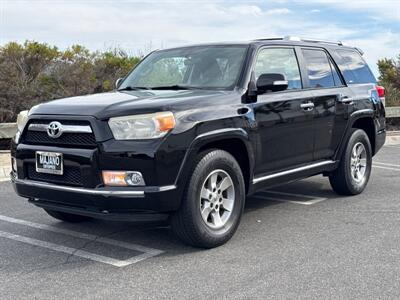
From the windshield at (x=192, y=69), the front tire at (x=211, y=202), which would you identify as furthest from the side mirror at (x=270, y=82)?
the front tire at (x=211, y=202)

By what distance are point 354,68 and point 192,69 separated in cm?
258

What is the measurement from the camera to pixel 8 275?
14.2ft

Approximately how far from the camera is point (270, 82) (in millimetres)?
5320

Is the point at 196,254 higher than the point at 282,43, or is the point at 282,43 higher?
the point at 282,43

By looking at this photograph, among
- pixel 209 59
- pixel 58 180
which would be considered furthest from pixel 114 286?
pixel 209 59

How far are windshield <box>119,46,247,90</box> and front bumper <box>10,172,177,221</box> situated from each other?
1482 millimetres

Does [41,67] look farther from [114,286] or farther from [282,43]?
[114,286]

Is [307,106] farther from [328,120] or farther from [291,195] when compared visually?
[291,195]

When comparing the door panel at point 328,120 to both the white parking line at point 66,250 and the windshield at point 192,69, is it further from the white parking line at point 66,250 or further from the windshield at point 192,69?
the white parking line at point 66,250

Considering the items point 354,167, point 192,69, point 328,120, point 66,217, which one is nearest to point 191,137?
point 192,69

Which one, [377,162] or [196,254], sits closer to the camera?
[196,254]

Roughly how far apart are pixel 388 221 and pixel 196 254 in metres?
2.27

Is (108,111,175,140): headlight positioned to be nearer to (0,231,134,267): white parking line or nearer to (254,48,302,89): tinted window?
(0,231,134,267): white parking line

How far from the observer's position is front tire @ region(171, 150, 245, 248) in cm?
465
